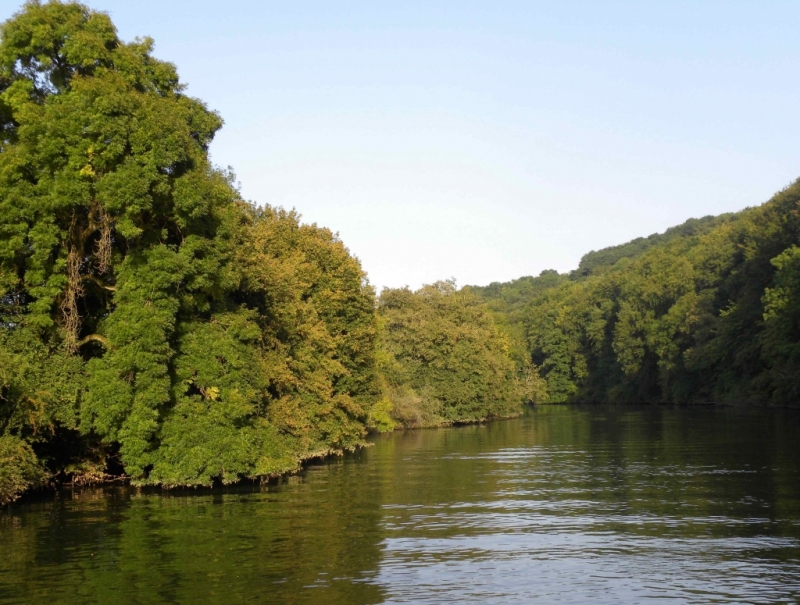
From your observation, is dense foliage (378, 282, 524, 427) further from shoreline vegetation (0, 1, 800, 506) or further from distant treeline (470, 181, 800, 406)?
shoreline vegetation (0, 1, 800, 506)

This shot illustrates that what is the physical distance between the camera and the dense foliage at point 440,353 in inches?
3543

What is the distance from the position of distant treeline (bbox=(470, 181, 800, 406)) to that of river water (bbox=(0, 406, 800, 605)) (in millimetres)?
45744

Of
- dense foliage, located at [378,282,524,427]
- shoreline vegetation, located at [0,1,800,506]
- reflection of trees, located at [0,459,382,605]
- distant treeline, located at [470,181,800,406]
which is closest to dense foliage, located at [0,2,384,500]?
shoreline vegetation, located at [0,1,800,506]

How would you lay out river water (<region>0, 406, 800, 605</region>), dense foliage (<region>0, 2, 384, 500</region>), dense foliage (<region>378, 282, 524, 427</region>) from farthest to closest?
dense foliage (<region>378, 282, 524, 427</region>), dense foliage (<region>0, 2, 384, 500</region>), river water (<region>0, 406, 800, 605</region>)

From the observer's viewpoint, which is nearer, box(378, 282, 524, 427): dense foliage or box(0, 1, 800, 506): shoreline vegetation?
box(0, 1, 800, 506): shoreline vegetation

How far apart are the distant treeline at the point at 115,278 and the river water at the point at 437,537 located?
2.40 metres

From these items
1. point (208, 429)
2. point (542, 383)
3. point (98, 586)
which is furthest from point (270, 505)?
point (542, 383)

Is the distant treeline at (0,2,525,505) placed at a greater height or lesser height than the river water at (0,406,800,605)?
greater

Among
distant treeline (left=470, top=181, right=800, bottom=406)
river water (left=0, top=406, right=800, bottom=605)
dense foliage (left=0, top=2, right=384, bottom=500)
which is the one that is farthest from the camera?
distant treeline (left=470, top=181, right=800, bottom=406)

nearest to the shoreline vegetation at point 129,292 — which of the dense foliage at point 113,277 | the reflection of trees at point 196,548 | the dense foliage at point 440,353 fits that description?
the dense foliage at point 113,277

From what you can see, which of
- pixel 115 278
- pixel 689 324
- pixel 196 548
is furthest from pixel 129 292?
pixel 689 324

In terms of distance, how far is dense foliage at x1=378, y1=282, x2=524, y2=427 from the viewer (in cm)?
9000

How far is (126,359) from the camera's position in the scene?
33.1 metres

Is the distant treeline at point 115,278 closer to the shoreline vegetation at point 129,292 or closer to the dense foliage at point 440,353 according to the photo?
the shoreline vegetation at point 129,292
